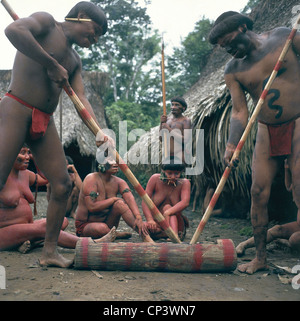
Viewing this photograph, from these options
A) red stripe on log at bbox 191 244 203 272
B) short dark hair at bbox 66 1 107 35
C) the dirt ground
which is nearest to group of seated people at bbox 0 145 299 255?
the dirt ground

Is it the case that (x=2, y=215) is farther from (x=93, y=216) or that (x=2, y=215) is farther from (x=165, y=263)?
(x=165, y=263)

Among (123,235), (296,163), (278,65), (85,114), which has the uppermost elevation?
(278,65)

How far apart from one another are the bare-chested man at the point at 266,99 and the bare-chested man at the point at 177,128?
2.81 metres

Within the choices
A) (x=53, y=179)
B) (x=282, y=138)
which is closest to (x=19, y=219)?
(x=53, y=179)

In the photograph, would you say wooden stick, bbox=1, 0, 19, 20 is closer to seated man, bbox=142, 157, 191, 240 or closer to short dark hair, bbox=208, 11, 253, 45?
short dark hair, bbox=208, 11, 253, 45

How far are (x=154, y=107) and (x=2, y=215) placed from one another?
17.0 metres

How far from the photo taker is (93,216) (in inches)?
155

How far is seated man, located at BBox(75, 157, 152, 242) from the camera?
3836 mm

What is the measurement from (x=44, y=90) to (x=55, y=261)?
1362 millimetres

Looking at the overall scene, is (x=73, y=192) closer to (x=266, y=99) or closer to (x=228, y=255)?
(x=228, y=255)

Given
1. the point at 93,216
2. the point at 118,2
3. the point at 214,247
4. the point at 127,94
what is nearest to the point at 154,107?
the point at 127,94

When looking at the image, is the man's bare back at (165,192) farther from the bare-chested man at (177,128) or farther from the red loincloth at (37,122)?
the red loincloth at (37,122)

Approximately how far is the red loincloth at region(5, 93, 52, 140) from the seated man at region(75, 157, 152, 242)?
133 cm

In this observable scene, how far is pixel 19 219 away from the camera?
3.34 meters
